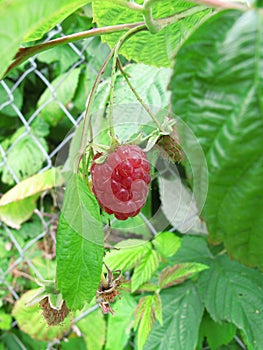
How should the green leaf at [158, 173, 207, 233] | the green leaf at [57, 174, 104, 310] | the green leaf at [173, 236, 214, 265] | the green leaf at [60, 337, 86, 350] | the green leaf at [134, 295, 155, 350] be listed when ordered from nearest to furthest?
the green leaf at [57, 174, 104, 310], the green leaf at [158, 173, 207, 233], the green leaf at [134, 295, 155, 350], the green leaf at [173, 236, 214, 265], the green leaf at [60, 337, 86, 350]

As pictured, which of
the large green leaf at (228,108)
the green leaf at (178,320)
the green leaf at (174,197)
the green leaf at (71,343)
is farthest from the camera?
the green leaf at (71,343)

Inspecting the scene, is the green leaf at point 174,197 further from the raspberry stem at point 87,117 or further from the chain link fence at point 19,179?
the chain link fence at point 19,179

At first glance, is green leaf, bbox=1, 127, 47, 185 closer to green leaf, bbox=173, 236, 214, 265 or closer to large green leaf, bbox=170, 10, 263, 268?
green leaf, bbox=173, 236, 214, 265

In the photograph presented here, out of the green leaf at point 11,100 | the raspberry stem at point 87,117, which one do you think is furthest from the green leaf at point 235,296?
the green leaf at point 11,100

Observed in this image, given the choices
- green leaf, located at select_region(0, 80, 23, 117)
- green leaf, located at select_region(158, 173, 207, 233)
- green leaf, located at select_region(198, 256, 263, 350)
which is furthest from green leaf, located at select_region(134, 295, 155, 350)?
green leaf, located at select_region(0, 80, 23, 117)

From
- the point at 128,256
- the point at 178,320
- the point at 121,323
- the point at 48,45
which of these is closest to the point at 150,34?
the point at 48,45
